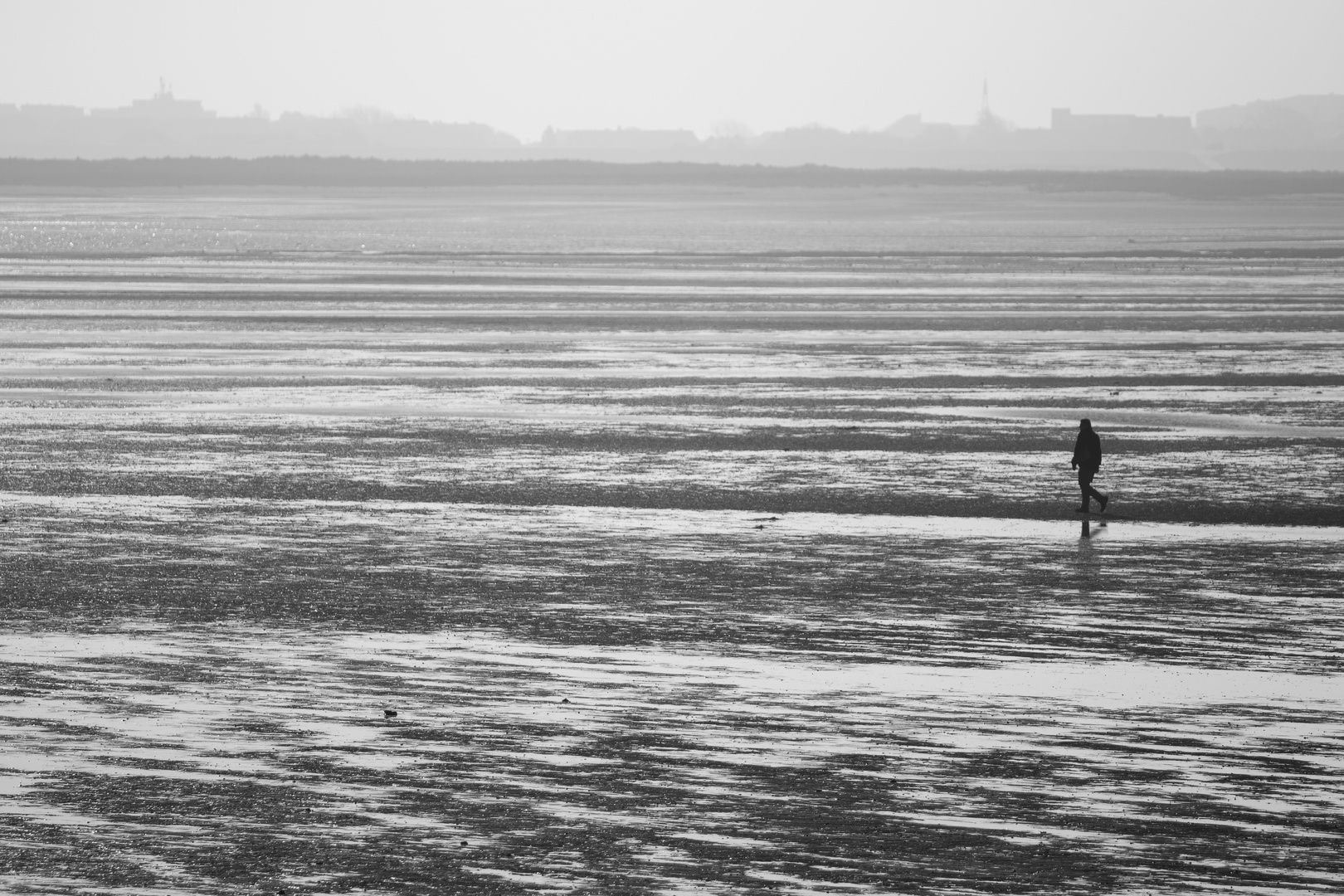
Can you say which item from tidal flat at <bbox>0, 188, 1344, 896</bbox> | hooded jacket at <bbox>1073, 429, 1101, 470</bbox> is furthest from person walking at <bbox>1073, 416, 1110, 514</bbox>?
tidal flat at <bbox>0, 188, 1344, 896</bbox>

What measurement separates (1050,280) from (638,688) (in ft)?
141

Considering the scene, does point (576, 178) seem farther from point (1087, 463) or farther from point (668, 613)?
point (668, 613)

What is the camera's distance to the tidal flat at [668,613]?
9.26 metres

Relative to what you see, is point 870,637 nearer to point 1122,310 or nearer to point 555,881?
point 555,881

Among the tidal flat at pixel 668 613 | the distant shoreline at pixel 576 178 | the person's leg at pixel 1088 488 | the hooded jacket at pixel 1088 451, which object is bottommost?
the tidal flat at pixel 668 613

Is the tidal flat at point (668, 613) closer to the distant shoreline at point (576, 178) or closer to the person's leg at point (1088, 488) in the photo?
the person's leg at point (1088, 488)

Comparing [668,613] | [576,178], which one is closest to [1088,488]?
[668,613]

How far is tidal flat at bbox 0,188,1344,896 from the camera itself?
9258 millimetres

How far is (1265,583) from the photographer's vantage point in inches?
600

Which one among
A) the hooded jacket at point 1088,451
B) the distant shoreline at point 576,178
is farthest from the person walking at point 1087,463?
the distant shoreline at point 576,178

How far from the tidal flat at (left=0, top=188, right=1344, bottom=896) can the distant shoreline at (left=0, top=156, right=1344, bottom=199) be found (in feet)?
353

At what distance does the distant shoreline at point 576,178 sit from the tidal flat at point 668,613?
108 meters

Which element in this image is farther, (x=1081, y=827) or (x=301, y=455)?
(x=301, y=455)

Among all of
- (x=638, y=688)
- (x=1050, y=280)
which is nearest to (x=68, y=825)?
(x=638, y=688)
